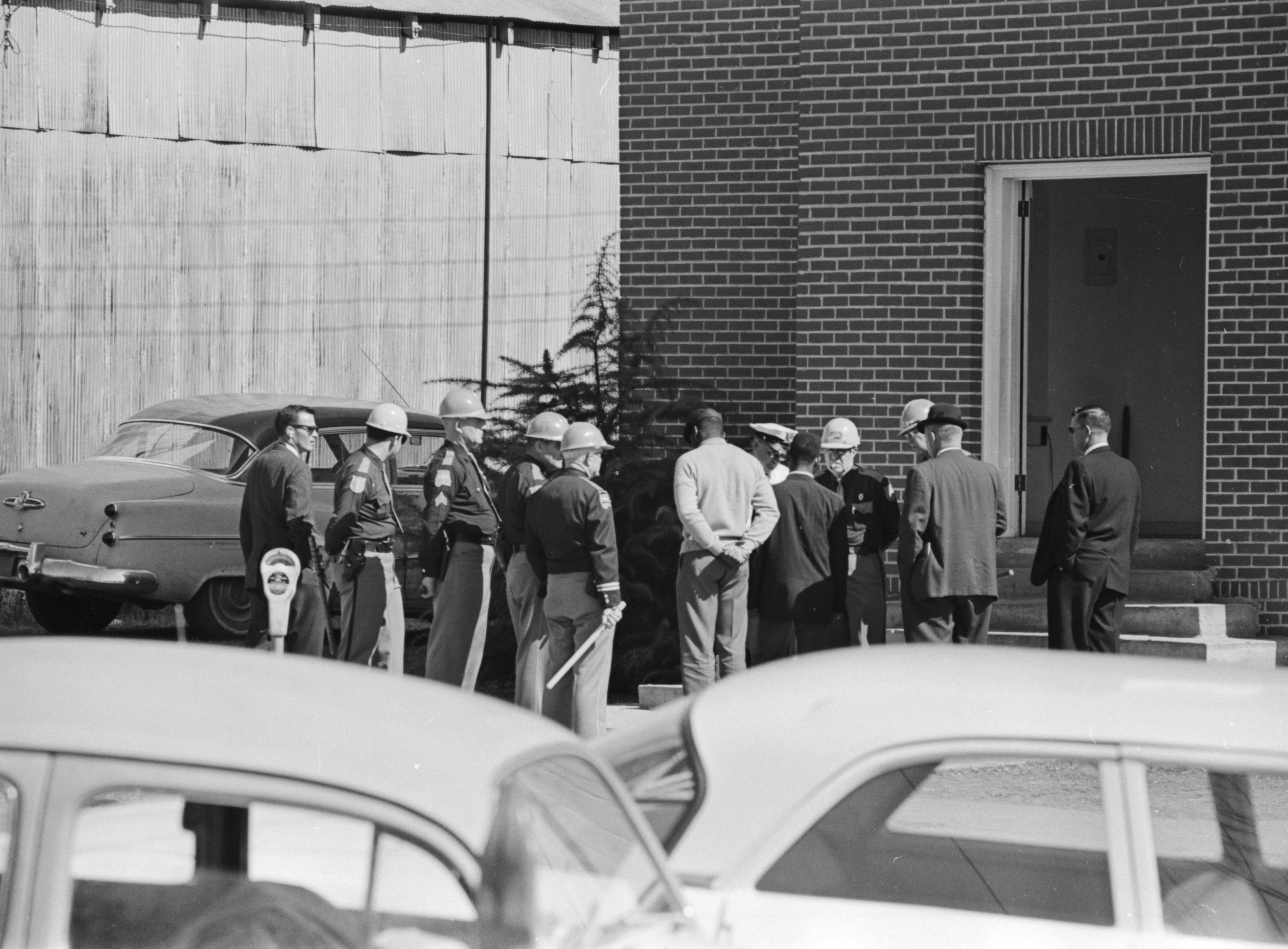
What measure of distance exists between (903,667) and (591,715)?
4.91 meters

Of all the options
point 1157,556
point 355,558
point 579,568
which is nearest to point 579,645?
point 579,568

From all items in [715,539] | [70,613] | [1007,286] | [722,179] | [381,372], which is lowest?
[70,613]

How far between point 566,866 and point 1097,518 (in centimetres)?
659

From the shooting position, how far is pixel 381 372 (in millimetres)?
19703

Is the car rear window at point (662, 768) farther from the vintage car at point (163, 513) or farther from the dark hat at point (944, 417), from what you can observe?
the vintage car at point (163, 513)

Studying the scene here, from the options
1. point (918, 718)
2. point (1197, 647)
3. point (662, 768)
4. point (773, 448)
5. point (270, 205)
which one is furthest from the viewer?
point (270, 205)

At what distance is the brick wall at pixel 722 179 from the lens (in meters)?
11.8

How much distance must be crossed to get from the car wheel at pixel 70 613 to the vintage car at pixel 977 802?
10.5 meters

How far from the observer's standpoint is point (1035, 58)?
1046 centimetres

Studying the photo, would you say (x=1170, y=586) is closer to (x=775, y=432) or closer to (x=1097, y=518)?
(x=1097, y=518)

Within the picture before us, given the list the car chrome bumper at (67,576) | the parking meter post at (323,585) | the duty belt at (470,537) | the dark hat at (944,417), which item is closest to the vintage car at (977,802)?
the dark hat at (944,417)

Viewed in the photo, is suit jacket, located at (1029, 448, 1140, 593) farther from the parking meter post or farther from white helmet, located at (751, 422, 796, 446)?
the parking meter post

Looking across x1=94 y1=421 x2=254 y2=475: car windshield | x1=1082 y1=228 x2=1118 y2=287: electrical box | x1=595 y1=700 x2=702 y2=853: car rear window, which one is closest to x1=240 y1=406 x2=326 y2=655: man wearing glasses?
x1=94 y1=421 x2=254 y2=475: car windshield

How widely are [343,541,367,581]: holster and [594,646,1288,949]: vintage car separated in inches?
220
